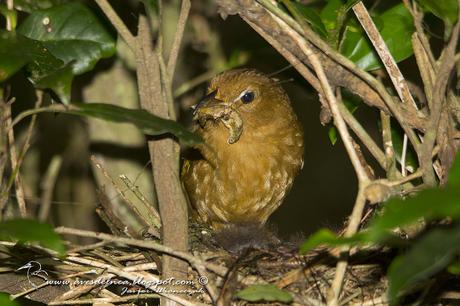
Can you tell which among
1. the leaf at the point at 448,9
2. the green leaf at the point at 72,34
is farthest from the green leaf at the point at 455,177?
the green leaf at the point at 72,34

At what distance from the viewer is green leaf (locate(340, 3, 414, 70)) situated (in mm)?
2582

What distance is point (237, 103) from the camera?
3.15 meters

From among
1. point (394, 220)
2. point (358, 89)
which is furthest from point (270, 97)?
point (394, 220)

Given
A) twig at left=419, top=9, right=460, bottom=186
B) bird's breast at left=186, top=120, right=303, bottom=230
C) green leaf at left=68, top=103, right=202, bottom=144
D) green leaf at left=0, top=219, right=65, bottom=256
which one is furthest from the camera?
bird's breast at left=186, top=120, right=303, bottom=230

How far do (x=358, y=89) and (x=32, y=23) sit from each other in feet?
3.56

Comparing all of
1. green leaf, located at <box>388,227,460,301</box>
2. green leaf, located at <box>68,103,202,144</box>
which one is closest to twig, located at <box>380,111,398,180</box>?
green leaf, located at <box>68,103,202,144</box>

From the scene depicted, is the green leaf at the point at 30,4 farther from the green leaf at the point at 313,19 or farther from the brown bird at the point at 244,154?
the green leaf at the point at 313,19

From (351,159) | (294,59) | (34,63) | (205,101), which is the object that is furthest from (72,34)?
(351,159)

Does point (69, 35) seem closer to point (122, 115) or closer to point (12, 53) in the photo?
point (12, 53)

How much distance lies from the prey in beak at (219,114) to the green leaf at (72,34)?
1.55 feet

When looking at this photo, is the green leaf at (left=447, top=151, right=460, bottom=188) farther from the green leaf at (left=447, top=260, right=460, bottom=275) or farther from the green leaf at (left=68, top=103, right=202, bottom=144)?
the green leaf at (left=68, top=103, right=202, bottom=144)

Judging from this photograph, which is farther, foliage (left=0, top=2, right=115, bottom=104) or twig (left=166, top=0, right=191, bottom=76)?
foliage (left=0, top=2, right=115, bottom=104)

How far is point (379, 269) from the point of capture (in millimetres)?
2428

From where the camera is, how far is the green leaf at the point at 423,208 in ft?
4.27
